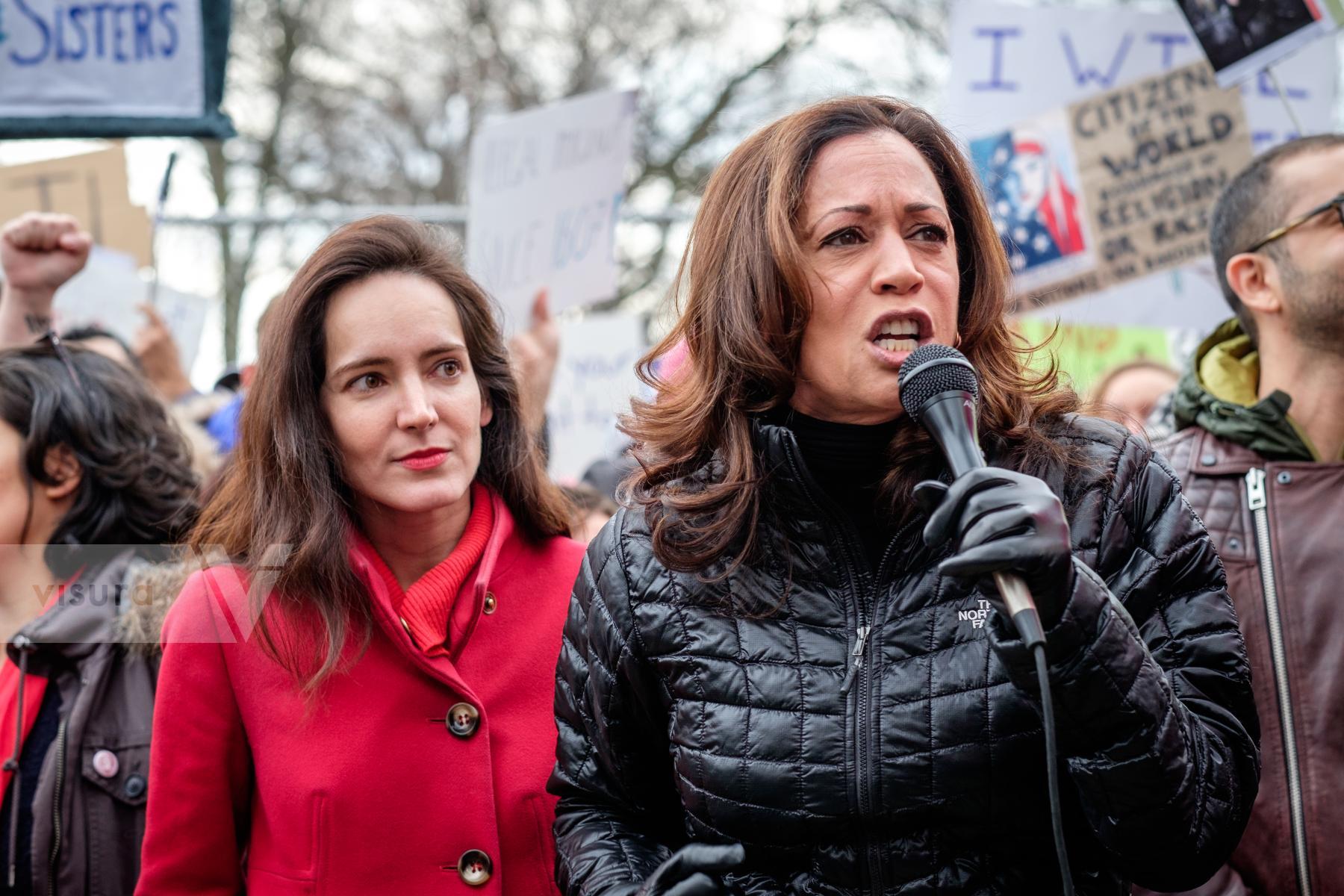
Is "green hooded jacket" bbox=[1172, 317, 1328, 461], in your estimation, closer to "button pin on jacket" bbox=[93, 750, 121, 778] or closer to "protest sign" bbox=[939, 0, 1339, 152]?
"protest sign" bbox=[939, 0, 1339, 152]

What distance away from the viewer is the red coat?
2.37m

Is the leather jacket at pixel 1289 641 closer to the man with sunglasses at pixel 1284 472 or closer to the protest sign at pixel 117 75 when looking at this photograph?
the man with sunglasses at pixel 1284 472

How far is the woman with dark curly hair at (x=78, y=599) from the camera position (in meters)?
2.85

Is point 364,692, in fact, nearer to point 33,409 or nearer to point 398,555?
point 398,555

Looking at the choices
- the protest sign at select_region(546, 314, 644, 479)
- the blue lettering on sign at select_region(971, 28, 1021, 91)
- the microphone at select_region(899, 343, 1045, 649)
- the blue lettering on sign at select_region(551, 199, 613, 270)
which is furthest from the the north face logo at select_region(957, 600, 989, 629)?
the protest sign at select_region(546, 314, 644, 479)

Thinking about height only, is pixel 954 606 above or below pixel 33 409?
below

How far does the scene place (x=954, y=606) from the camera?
1835mm

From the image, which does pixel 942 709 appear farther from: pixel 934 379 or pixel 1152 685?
pixel 934 379

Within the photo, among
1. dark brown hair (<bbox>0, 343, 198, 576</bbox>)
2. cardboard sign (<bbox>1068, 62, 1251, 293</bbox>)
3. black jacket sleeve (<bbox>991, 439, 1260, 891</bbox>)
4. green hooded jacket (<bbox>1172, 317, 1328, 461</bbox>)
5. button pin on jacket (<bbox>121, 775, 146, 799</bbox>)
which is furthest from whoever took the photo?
cardboard sign (<bbox>1068, 62, 1251, 293</bbox>)

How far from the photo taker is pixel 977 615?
5.94 ft

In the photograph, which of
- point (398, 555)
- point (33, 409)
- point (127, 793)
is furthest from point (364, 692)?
point (33, 409)

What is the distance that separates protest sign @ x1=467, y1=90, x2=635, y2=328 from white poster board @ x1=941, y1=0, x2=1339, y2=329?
54.3 inches

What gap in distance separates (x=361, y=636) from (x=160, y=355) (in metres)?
3.26

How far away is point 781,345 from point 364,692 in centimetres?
103
